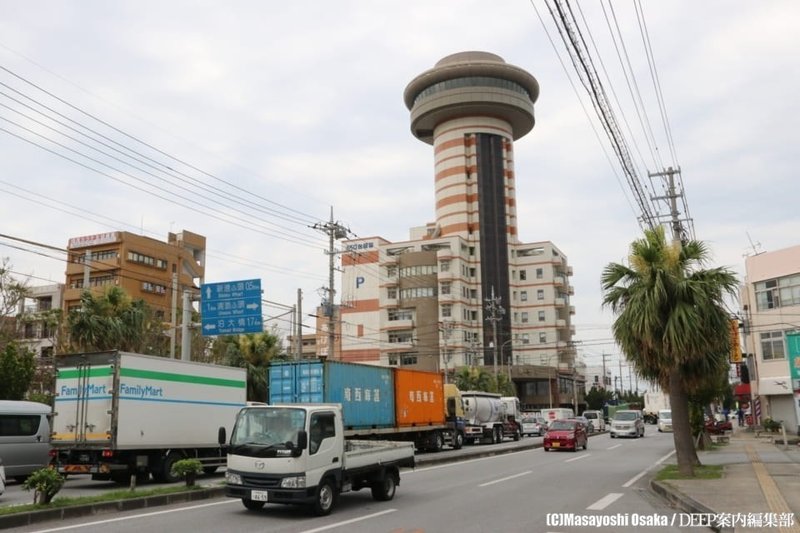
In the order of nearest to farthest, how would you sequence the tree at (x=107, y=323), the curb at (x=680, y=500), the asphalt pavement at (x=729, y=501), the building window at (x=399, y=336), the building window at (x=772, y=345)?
the asphalt pavement at (x=729, y=501)
the curb at (x=680, y=500)
the tree at (x=107, y=323)
the building window at (x=772, y=345)
the building window at (x=399, y=336)

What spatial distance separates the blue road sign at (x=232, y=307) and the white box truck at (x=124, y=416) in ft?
29.5

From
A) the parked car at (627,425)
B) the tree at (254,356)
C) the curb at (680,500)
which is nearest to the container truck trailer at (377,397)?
the curb at (680,500)

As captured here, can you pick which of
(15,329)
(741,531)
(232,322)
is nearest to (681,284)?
(741,531)

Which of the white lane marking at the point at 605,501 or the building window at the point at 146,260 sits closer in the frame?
the white lane marking at the point at 605,501

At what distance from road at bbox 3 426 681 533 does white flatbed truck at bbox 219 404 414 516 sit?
1.34 ft

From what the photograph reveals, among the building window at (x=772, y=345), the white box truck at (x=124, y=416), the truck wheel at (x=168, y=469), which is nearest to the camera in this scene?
the white box truck at (x=124, y=416)

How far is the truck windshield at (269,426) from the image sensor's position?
12.0 meters

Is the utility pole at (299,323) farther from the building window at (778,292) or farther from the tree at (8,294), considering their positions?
the building window at (778,292)

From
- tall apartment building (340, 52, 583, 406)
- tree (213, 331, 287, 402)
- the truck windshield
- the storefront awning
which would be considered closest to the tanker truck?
tree (213, 331, 287, 402)

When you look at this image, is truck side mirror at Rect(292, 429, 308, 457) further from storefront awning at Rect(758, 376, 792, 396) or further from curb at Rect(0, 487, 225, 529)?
storefront awning at Rect(758, 376, 792, 396)

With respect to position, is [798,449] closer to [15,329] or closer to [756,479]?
[756,479]

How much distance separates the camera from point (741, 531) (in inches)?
378

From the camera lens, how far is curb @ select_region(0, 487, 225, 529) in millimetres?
10773

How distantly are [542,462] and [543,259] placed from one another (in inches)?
2880
